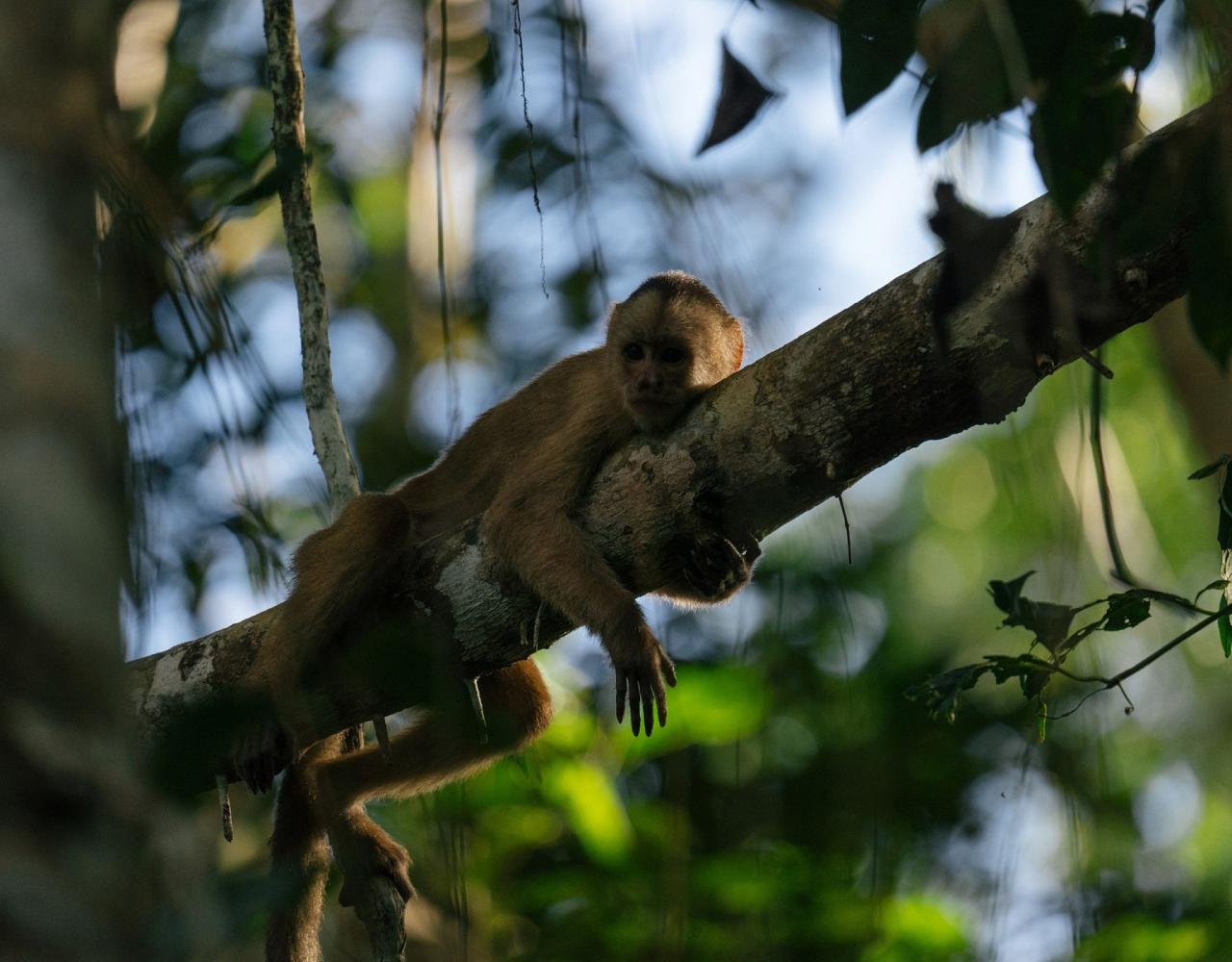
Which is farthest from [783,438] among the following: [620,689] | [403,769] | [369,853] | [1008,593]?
[369,853]

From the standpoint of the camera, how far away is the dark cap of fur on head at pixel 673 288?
4.98 m

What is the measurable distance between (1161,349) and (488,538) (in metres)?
5.38

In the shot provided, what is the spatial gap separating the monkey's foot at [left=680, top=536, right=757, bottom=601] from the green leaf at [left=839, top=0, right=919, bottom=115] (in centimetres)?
185

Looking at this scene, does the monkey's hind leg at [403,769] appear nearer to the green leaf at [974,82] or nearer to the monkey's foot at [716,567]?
the monkey's foot at [716,567]

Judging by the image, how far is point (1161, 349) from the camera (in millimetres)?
7461

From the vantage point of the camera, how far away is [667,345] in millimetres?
4680

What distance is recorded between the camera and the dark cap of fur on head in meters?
4.98

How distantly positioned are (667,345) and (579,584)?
1341 mm

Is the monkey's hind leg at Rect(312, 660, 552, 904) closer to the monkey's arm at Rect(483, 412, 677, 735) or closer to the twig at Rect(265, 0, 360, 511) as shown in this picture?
the monkey's arm at Rect(483, 412, 677, 735)

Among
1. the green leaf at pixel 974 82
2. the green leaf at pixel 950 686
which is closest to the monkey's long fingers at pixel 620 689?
the green leaf at pixel 950 686

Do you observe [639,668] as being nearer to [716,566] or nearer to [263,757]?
[716,566]

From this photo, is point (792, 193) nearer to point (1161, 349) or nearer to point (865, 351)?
point (865, 351)

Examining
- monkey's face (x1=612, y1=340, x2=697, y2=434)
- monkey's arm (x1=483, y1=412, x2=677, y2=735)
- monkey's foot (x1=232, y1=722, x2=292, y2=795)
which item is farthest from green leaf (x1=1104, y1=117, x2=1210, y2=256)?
monkey's foot (x1=232, y1=722, x2=292, y2=795)

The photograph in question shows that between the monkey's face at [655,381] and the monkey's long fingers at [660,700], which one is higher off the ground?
the monkey's face at [655,381]
